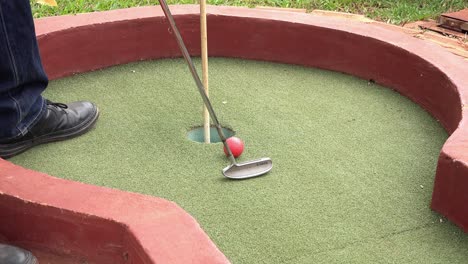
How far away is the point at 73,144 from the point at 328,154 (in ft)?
3.54

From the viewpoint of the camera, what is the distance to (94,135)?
10.0ft

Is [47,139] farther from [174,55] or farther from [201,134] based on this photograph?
[174,55]

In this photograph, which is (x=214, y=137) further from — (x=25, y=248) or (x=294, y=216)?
(x=25, y=248)

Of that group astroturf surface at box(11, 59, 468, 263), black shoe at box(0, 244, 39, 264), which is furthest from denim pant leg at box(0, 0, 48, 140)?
black shoe at box(0, 244, 39, 264)

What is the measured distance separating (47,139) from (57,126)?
0.07 metres

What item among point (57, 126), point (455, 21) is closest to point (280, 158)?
point (57, 126)

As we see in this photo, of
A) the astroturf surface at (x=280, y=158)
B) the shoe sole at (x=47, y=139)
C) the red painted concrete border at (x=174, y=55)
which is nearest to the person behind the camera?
the red painted concrete border at (x=174, y=55)

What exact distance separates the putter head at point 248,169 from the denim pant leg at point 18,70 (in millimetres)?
856

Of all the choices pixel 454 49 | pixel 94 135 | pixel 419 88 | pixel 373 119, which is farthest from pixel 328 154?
pixel 454 49

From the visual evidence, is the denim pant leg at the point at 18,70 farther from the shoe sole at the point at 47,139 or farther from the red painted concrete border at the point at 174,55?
the red painted concrete border at the point at 174,55

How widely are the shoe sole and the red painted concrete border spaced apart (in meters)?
0.44

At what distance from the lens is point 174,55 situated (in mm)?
3805

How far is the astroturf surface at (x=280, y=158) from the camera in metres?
2.33

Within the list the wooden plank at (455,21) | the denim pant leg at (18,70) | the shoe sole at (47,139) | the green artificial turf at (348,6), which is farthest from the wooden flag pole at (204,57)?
the wooden plank at (455,21)
